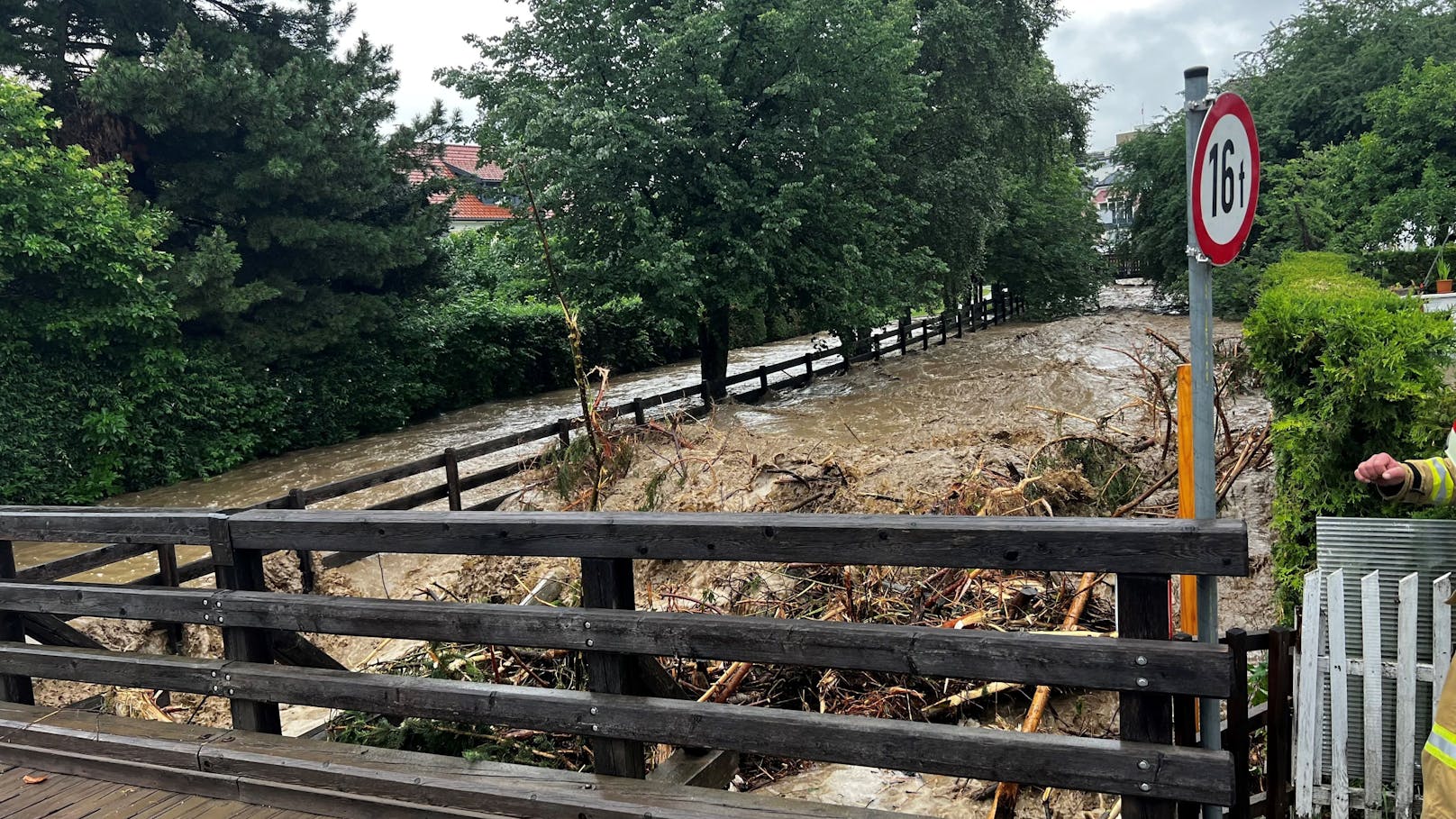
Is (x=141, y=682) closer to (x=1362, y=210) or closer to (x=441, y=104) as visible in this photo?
(x=441, y=104)

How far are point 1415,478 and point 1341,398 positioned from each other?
1652 mm

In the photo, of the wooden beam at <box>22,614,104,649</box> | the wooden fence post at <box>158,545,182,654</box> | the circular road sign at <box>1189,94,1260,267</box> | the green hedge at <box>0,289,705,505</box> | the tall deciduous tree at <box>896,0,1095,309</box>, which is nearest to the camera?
the circular road sign at <box>1189,94,1260,267</box>

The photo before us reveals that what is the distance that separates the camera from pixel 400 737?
398 centimetres

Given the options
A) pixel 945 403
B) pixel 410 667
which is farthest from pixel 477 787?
pixel 945 403

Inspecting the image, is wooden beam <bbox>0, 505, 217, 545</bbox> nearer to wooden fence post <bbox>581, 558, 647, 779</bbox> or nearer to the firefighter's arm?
wooden fence post <bbox>581, 558, 647, 779</bbox>

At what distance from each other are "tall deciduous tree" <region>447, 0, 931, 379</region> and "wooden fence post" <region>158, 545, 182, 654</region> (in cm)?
965

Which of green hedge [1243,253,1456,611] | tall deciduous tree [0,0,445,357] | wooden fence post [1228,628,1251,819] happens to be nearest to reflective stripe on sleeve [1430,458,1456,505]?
wooden fence post [1228,628,1251,819]

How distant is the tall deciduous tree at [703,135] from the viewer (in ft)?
55.6

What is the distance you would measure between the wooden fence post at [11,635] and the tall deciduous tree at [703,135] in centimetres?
1268

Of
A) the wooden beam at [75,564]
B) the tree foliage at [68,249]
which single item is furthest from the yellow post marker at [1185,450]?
the tree foliage at [68,249]

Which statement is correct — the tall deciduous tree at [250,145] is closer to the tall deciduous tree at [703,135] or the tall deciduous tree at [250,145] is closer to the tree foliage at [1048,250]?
the tall deciduous tree at [703,135]

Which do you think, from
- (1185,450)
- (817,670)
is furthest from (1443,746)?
(817,670)

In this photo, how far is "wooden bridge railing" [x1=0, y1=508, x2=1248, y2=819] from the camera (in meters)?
2.23

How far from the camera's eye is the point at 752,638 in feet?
8.61
